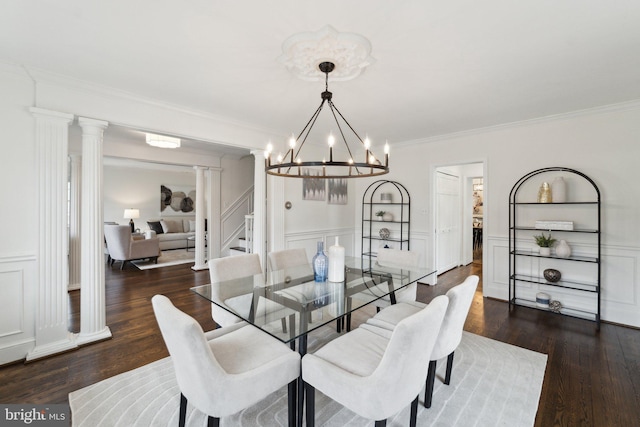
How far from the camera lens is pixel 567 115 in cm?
334

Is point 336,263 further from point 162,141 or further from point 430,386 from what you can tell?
point 162,141

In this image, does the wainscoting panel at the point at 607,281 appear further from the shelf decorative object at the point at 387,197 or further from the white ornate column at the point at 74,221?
the white ornate column at the point at 74,221

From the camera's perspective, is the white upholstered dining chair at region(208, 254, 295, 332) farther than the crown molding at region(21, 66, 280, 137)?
No

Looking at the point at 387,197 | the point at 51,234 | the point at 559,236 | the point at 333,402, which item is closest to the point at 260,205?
the point at 51,234

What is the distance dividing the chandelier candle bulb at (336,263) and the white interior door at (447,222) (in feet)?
10.00

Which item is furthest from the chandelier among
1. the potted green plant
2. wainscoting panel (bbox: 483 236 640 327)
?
wainscoting panel (bbox: 483 236 640 327)

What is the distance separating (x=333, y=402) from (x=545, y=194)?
11.3 feet

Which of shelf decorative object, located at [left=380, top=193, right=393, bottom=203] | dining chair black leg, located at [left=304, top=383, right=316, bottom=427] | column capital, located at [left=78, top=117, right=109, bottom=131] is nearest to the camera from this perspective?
dining chair black leg, located at [left=304, top=383, right=316, bottom=427]

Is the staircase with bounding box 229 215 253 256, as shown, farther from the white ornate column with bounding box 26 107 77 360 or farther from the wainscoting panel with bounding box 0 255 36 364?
the wainscoting panel with bounding box 0 255 36 364

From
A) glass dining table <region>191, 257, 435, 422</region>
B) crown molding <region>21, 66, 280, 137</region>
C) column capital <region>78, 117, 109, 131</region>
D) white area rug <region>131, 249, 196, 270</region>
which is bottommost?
white area rug <region>131, 249, 196, 270</region>

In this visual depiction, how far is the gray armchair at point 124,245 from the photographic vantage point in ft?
18.8

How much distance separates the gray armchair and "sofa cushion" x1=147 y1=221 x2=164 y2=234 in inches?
91.1

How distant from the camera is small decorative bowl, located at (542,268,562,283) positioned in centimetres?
338

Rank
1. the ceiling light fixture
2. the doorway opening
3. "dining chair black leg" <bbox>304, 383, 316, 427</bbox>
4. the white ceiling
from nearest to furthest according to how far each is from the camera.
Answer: "dining chair black leg" <bbox>304, 383, 316, 427</bbox>, the white ceiling, the ceiling light fixture, the doorway opening
